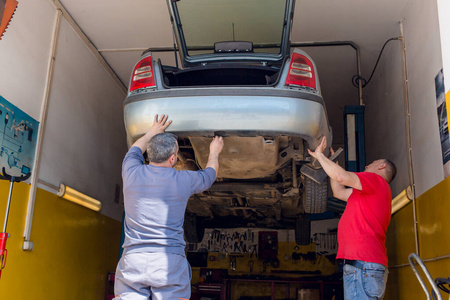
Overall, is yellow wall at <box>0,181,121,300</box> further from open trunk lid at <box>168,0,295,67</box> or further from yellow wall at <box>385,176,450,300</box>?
yellow wall at <box>385,176,450,300</box>

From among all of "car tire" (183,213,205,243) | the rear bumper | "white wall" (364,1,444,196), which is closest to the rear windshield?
the rear bumper

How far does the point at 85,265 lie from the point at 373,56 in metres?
4.81

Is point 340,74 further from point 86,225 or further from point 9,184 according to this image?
point 9,184

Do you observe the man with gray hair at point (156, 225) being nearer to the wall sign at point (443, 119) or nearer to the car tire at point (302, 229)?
the wall sign at point (443, 119)

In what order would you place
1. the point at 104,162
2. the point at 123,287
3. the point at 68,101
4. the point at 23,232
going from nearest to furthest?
the point at 123,287, the point at 23,232, the point at 68,101, the point at 104,162

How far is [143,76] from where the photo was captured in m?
3.06

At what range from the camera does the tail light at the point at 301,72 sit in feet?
9.50

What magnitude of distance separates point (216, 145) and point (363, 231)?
1184 millimetres

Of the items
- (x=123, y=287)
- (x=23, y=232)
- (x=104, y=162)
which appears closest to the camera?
(x=123, y=287)

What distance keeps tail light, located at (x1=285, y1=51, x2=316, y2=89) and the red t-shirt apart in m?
0.75

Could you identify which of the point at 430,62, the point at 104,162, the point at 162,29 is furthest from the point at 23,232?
the point at 430,62

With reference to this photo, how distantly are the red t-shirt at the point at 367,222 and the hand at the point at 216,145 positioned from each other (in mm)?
1006

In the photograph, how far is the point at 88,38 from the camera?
5.62 metres

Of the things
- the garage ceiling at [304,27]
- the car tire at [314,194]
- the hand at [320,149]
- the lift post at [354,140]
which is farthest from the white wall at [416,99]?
the hand at [320,149]
